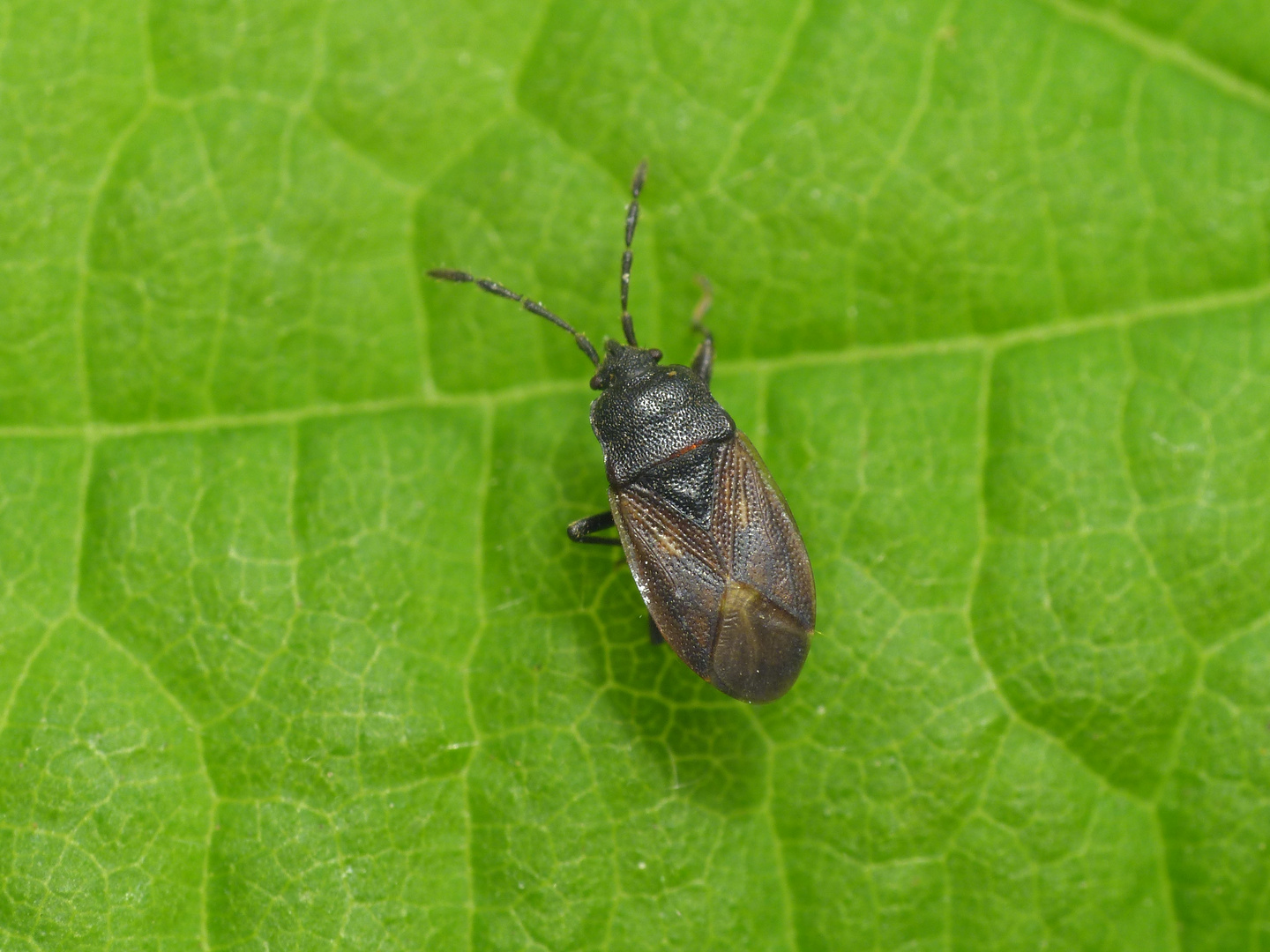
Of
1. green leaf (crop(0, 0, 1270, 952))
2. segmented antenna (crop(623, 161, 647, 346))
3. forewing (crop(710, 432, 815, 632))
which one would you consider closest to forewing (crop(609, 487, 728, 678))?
forewing (crop(710, 432, 815, 632))

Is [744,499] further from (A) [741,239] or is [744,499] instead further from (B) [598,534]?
(A) [741,239]

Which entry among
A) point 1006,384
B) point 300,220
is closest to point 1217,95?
point 1006,384

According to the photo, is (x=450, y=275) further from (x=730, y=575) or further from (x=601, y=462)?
(x=730, y=575)

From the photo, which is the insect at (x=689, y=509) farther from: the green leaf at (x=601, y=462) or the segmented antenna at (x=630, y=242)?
the green leaf at (x=601, y=462)

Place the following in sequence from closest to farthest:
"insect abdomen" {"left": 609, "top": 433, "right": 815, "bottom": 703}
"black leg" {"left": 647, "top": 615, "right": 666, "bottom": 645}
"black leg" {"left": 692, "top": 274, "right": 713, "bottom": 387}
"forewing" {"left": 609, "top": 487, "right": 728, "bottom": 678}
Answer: "insect abdomen" {"left": 609, "top": 433, "right": 815, "bottom": 703} → "forewing" {"left": 609, "top": 487, "right": 728, "bottom": 678} → "black leg" {"left": 647, "top": 615, "right": 666, "bottom": 645} → "black leg" {"left": 692, "top": 274, "right": 713, "bottom": 387}

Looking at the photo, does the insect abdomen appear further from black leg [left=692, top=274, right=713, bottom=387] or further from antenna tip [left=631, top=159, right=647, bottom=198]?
antenna tip [left=631, top=159, right=647, bottom=198]

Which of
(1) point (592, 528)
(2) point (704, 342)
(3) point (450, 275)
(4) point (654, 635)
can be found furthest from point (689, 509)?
(3) point (450, 275)
